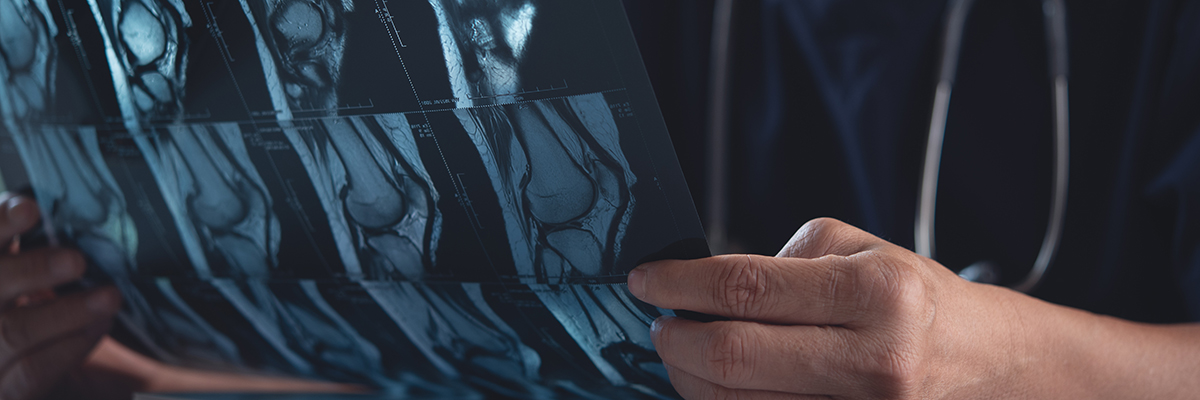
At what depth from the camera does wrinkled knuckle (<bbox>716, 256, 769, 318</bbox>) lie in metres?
0.37

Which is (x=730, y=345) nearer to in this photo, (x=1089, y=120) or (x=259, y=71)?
(x=259, y=71)

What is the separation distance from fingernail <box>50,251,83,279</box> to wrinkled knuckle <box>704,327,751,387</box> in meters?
0.62

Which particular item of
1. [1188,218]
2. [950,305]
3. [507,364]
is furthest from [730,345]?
[1188,218]

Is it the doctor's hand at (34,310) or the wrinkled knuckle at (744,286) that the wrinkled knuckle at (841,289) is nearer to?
the wrinkled knuckle at (744,286)

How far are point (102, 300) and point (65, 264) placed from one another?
47 mm

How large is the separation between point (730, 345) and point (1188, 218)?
20.5 inches

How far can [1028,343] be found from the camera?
1.46 ft

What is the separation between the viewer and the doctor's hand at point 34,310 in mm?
615

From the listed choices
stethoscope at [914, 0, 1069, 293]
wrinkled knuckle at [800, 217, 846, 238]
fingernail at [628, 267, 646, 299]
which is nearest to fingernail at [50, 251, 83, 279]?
fingernail at [628, 267, 646, 299]

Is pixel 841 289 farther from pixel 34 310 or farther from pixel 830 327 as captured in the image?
pixel 34 310

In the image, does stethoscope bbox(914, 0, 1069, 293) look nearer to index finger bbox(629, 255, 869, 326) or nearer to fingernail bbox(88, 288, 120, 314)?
index finger bbox(629, 255, 869, 326)

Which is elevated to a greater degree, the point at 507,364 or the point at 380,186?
the point at 380,186

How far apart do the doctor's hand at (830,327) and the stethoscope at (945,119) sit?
0.28 metres

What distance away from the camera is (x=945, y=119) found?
2.41 feet
